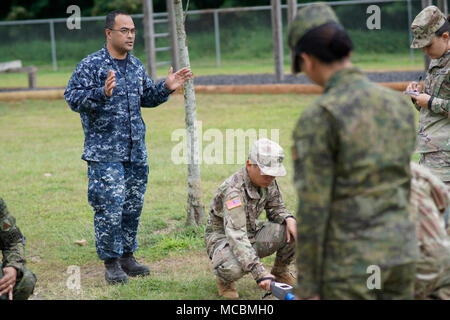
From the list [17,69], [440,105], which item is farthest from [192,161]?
[17,69]

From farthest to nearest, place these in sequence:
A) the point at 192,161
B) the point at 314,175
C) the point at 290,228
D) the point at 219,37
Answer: the point at 219,37 < the point at 192,161 < the point at 290,228 < the point at 314,175

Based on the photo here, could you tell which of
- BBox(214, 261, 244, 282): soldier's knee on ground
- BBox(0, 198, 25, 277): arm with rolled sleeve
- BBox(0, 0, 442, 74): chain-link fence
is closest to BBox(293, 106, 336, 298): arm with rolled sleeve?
BBox(214, 261, 244, 282): soldier's knee on ground

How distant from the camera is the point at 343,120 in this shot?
2648mm

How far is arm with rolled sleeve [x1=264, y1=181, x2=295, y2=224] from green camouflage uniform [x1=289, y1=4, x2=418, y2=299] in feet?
7.56

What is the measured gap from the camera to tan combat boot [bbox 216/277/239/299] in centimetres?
491

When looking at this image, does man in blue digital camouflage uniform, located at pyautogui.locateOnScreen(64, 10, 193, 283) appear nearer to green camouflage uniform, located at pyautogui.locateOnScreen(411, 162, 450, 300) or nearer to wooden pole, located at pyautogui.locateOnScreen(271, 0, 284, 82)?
green camouflage uniform, located at pyautogui.locateOnScreen(411, 162, 450, 300)

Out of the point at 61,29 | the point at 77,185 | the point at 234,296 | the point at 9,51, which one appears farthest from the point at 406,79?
the point at 9,51

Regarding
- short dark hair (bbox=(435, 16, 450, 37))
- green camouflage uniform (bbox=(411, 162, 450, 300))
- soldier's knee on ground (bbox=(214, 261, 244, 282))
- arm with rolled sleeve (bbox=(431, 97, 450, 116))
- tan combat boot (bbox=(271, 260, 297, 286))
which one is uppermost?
short dark hair (bbox=(435, 16, 450, 37))

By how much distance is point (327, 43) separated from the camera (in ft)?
8.88

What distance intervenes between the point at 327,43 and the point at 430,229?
3.66 feet

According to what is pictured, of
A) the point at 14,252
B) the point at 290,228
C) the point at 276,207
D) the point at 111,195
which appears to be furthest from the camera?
the point at 111,195

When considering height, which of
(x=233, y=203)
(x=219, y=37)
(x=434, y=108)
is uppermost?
(x=434, y=108)

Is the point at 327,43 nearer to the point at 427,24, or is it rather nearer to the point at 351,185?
the point at 351,185
